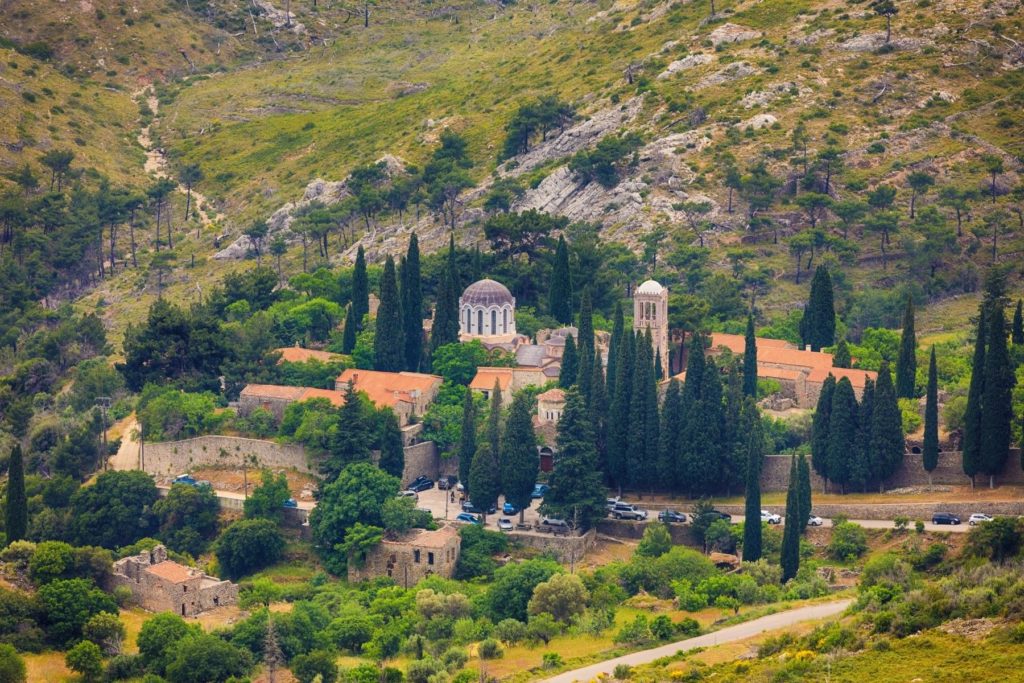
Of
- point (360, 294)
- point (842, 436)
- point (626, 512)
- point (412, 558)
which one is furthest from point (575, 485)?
point (360, 294)

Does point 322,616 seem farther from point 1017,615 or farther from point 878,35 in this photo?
point 878,35

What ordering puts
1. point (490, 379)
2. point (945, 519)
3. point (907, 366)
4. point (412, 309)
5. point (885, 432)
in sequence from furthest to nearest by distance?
point (412, 309) < point (490, 379) < point (907, 366) < point (885, 432) < point (945, 519)

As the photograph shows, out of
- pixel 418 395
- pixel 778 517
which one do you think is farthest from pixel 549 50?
pixel 778 517

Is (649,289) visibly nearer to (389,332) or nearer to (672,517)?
(389,332)

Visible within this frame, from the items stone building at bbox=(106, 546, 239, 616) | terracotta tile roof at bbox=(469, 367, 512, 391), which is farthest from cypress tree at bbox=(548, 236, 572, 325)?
stone building at bbox=(106, 546, 239, 616)

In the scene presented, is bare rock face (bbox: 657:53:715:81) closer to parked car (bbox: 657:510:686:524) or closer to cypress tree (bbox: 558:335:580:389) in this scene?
cypress tree (bbox: 558:335:580:389)

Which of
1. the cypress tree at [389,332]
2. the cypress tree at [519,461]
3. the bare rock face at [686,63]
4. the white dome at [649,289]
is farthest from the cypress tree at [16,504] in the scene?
the bare rock face at [686,63]

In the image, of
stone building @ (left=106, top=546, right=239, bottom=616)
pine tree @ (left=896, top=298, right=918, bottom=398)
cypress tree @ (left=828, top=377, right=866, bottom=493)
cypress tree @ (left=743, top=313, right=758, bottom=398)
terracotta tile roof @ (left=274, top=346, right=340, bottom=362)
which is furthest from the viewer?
terracotta tile roof @ (left=274, top=346, right=340, bottom=362)
